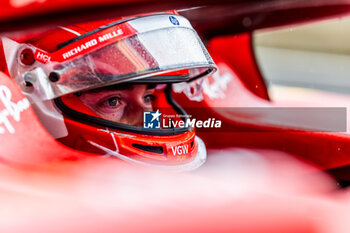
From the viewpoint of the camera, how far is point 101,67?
34.1 inches


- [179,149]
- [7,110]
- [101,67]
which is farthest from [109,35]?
[179,149]

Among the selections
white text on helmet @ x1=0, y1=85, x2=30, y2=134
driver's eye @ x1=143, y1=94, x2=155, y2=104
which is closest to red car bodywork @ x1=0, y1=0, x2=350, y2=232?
white text on helmet @ x1=0, y1=85, x2=30, y2=134

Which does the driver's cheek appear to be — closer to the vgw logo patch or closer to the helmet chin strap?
the vgw logo patch

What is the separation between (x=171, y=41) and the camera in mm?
936

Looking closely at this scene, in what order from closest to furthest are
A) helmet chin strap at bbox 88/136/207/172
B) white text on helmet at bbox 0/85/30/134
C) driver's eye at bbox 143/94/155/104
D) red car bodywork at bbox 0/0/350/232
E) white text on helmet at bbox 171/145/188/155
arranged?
red car bodywork at bbox 0/0/350/232
white text on helmet at bbox 0/85/30/134
helmet chin strap at bbox 88/136/207/172
white text on helmet at bbox 171/145/188/155
driver's eye at bbox 143/94/155/104

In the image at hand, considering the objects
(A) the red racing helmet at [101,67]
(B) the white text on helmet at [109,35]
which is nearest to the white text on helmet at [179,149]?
(A) the red racing helmet at [101,67]

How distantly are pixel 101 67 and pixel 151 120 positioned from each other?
301 mm

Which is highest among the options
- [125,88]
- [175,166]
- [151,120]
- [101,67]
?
[101,67]

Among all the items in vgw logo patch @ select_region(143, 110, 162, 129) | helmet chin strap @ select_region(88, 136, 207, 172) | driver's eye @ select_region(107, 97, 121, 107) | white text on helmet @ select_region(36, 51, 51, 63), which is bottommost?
helmet chin strap @ select_region(88, 136, 207, 172)

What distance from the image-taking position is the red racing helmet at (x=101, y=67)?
85 cm

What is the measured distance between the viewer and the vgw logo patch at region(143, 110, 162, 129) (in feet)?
3.65

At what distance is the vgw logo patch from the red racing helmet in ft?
0.19

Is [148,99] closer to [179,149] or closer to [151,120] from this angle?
[151,120]

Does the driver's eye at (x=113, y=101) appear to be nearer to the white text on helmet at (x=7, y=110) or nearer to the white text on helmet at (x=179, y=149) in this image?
the white text on helmet at (x=179, y=149)
